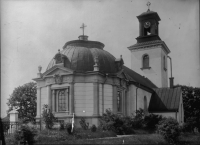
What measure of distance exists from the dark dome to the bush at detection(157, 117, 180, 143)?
9.90 m

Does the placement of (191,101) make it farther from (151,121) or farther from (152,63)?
(151,121)

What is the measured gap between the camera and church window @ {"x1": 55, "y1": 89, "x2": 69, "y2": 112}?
29317 millimetres

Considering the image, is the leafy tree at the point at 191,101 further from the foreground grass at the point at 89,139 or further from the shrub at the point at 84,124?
the shrub at the point at 84,124

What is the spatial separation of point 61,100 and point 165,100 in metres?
16.8

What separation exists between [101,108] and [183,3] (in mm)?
14026

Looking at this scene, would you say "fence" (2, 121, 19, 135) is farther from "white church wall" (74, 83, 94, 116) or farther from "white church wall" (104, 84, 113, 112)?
"white church wall" (104, 84, 113, 112)

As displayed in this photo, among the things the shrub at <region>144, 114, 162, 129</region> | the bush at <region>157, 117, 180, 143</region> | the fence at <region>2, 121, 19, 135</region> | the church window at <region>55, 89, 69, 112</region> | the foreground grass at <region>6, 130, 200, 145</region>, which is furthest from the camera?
the shrub at <region>144, 114, 162, 129</region>

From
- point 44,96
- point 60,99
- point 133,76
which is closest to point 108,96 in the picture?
point 60,99

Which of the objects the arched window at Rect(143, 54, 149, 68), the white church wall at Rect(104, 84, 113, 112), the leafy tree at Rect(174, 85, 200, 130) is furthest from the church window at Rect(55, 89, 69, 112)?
the leafy tree at Rect(174, 85, 200, 130)


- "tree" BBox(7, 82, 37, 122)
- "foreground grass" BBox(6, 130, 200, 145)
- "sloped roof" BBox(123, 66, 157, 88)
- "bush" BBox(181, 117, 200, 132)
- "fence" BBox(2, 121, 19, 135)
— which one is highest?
"sloped roof" BBox(123, 66, 157, 88)

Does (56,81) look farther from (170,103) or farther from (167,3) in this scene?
(170,103)

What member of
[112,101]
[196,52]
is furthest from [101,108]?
[196,52]

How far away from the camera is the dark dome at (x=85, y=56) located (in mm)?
29578

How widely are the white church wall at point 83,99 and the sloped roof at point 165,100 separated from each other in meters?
14.1
